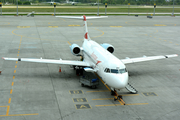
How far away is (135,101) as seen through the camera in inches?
759

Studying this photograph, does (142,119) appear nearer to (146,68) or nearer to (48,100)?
(48,100)

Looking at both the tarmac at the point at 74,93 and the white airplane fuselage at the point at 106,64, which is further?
the white airplane fuselage at the point at 106,64

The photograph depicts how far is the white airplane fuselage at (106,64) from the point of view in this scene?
1844 centimetres

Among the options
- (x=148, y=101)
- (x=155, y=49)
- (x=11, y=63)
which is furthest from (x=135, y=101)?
(x=155, y=49)

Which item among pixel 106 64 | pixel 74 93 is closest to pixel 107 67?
pixel 106 64

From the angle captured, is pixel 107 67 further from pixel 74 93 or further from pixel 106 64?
pixel 74 93

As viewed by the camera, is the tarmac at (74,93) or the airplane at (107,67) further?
the airplane at (107,67)

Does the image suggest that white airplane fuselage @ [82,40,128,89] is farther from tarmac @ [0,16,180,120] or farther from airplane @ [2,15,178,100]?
tarmac @ [0,16,180,120]

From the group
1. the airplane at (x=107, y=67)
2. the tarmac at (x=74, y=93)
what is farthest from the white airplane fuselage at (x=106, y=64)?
the tarmac at (x=74, y=93)

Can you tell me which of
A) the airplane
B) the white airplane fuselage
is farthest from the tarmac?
the white airplane fuselage

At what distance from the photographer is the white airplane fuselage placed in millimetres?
18438

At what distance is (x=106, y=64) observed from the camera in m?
19.9

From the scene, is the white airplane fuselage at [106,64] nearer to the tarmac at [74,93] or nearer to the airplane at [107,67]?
the airplane at [107,67]

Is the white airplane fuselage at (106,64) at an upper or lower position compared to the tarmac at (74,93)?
upper
